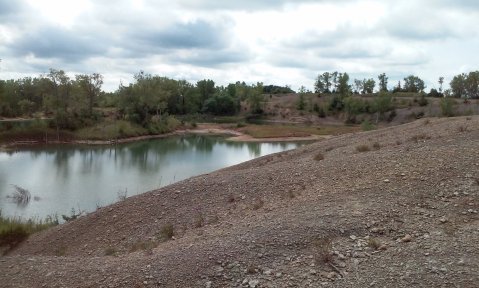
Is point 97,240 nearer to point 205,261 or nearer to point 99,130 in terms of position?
point 205,261

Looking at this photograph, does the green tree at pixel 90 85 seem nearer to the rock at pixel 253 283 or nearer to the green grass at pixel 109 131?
the green grass at pixel 109 131

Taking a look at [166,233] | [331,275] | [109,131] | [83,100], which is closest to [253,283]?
[331,275]

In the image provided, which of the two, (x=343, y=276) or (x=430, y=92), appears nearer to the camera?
(x=343, y=276)

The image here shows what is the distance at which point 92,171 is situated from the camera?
45906mm

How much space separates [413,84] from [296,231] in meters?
156

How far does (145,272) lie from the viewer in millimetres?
10172

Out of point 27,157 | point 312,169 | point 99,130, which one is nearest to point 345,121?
point 99,130

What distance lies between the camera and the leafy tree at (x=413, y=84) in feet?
500

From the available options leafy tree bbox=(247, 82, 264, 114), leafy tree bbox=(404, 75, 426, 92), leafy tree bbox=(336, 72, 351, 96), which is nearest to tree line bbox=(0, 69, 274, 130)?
leafy tree bbox=(247, 82, 264, 114)

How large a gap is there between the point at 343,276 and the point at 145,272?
14.4 feet

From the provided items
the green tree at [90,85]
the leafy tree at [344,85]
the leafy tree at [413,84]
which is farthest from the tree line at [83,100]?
the leafy tree at [413,84]

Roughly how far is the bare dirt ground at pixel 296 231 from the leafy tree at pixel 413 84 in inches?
5684

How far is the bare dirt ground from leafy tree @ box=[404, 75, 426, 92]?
5684 inches

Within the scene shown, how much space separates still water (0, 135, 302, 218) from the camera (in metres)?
30.1
